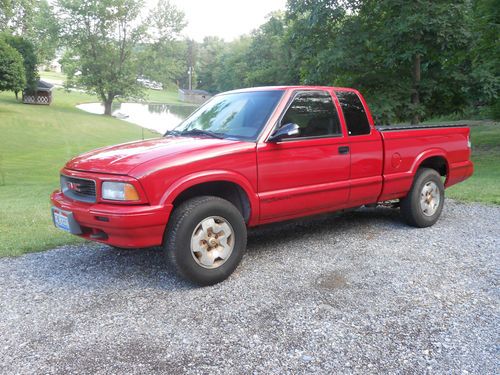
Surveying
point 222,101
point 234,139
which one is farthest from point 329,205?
point 222,101

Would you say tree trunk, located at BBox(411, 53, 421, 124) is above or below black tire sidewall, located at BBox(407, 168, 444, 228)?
above

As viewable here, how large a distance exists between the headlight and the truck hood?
10cm

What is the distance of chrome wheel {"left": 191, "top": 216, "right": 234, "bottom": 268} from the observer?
409 cm

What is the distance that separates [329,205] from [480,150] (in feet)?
54.5

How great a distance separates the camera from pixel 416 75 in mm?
16719

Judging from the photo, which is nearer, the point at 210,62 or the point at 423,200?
the point at 423,200

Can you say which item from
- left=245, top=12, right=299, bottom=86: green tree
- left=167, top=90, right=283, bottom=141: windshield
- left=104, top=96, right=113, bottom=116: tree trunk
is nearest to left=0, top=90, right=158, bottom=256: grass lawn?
left=167, top=90, right=283, bottom=141: windshield

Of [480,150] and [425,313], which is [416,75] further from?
[425,313]

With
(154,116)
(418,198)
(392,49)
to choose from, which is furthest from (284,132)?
(154,116)

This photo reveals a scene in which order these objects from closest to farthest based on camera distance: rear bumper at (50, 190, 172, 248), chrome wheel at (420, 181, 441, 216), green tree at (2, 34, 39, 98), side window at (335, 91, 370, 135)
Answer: rear bumper at (50, 190, 172, 248) < side window at (335, 91, 370, 135) < chrome wheel at (420, 181, 441, 216) < green tree at (2, 34, 39, 98)

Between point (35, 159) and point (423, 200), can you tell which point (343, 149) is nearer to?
point (423, 200)

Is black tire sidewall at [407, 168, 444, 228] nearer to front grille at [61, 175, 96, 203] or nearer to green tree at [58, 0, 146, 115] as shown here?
front grille at [61, 175, 96, 203]

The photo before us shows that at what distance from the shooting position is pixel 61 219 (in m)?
4.26

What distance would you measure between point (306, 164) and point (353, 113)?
1.13 m
